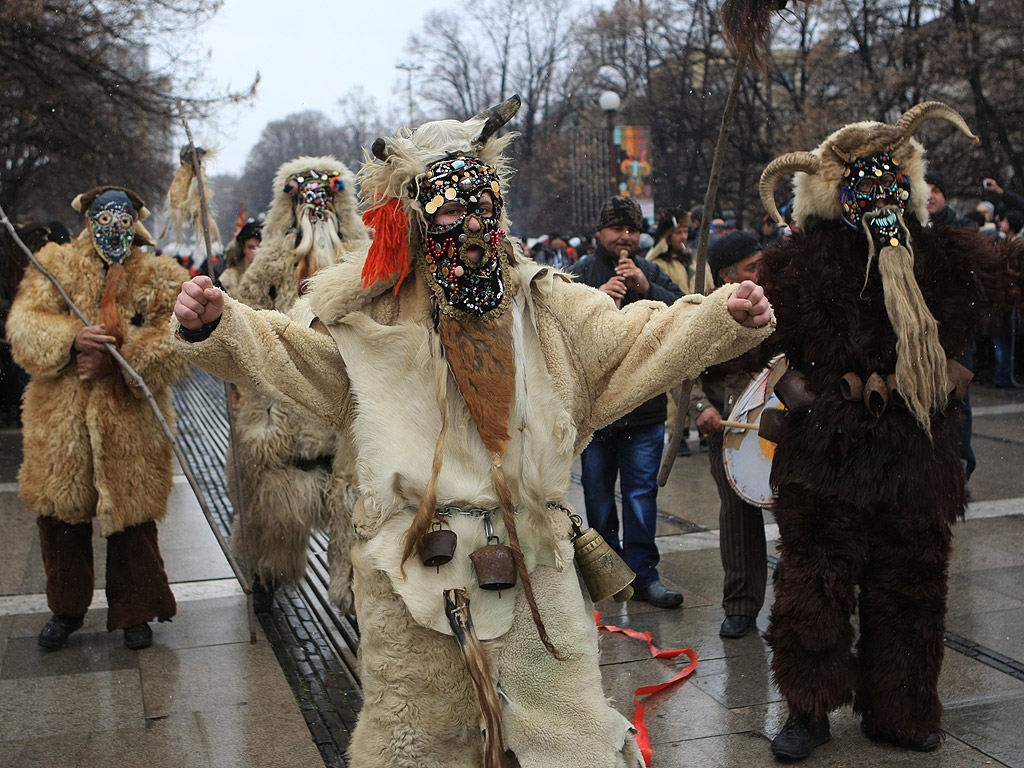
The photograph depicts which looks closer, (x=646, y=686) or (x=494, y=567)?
(x=494, y=567)

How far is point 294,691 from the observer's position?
4867 millimetres

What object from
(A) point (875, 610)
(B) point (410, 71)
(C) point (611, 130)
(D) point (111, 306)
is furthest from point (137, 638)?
(B) point (410, 71)

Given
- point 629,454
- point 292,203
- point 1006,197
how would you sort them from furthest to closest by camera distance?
1. point 1006,197
2. point 292,203
3. point 629,454

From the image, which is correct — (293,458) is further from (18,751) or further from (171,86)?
(171,86)

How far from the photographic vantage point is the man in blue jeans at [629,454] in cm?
584

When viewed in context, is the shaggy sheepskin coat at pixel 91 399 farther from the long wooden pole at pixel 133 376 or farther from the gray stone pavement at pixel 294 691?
the gray stone pavement at pixel 294 691

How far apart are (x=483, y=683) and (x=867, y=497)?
5.80ft

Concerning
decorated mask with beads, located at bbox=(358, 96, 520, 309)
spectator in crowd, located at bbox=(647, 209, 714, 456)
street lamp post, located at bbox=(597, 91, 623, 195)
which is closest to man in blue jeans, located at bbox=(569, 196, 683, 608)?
decorated mask with beads, located at bbox=(358, 96, 520, 309)

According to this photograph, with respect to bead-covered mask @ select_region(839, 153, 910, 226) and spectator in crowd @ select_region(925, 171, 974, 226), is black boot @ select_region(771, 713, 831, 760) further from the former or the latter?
spectator in crowd @ select_region(925, 171, 974, 226)

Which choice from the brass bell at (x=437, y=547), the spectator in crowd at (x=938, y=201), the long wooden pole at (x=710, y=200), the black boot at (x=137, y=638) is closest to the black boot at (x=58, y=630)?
the black boot at (x=137, y=638)

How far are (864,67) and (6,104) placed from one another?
52.4ft

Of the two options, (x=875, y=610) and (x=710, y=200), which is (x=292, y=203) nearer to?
(x=710, y=200)

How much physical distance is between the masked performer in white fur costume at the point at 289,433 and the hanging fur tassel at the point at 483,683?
8.04 feet

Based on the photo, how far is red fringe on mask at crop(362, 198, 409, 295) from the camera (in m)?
3.19
